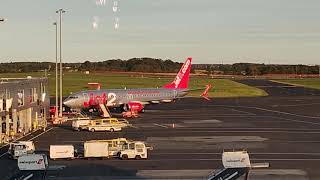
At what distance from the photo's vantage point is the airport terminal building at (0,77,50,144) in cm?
5519

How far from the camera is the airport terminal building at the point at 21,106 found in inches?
2173

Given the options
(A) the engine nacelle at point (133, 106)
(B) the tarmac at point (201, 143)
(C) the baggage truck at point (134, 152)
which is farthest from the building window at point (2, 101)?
(A) the engine nacelle at point (133, 106)

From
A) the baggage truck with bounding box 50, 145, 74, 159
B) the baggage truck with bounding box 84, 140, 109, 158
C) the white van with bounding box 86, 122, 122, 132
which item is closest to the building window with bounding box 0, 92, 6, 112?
the white van with bounding box 86, 122, 122, 132

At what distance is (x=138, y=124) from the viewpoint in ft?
233

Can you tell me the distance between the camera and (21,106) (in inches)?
2419

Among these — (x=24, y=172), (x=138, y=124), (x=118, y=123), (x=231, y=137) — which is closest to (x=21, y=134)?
(x=118, y=123)

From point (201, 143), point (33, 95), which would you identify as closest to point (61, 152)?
point (201, 143)

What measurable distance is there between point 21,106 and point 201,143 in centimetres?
2182

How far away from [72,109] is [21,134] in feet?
89.0

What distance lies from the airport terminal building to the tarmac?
2.65 meters

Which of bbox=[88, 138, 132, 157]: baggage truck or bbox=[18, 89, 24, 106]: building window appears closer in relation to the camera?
bbox=[88, 138, 132, 157]: baggage truck

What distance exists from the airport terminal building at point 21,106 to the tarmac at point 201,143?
2.65 metres

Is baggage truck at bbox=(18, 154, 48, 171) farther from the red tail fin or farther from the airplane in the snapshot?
the red tail fin

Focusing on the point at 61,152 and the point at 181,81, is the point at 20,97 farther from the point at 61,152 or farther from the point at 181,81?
the point at 181,81
